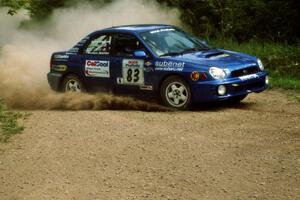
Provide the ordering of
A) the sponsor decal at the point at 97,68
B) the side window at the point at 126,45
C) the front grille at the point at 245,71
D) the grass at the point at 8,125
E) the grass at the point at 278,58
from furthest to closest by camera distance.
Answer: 1. the grass at the point at 278,58
2. the sponsor decal at the point at 97,68
3. the side window at the point at 126,45
4. the front grille at the point at 245,71
5. the grass at the point at 8,125

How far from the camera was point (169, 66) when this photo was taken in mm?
11070

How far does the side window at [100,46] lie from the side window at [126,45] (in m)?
0.19

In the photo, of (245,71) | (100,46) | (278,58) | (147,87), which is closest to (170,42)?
(147,87)

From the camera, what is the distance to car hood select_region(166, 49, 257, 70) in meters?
10.9

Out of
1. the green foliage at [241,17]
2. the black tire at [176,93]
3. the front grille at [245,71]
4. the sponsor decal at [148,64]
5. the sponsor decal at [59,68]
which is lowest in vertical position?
the black tire at [176,93]

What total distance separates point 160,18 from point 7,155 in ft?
40.8

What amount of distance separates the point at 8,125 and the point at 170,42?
3.25 meters

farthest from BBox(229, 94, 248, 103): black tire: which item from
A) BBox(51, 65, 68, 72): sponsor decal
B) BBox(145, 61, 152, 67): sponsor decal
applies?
BBox(51, 65, 68, 72): sponsor decal

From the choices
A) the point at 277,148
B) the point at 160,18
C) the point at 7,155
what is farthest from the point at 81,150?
the point at 160,18

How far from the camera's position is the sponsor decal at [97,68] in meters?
11.9

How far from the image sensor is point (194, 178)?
7219 mm

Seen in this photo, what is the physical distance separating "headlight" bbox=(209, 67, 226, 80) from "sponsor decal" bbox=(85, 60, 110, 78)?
2135mm

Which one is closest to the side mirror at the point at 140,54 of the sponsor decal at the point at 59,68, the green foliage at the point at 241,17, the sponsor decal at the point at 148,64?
the sponsor decal at the point at 148,64

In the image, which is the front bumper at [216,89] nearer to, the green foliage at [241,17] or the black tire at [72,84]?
the black tire at [72,84]
